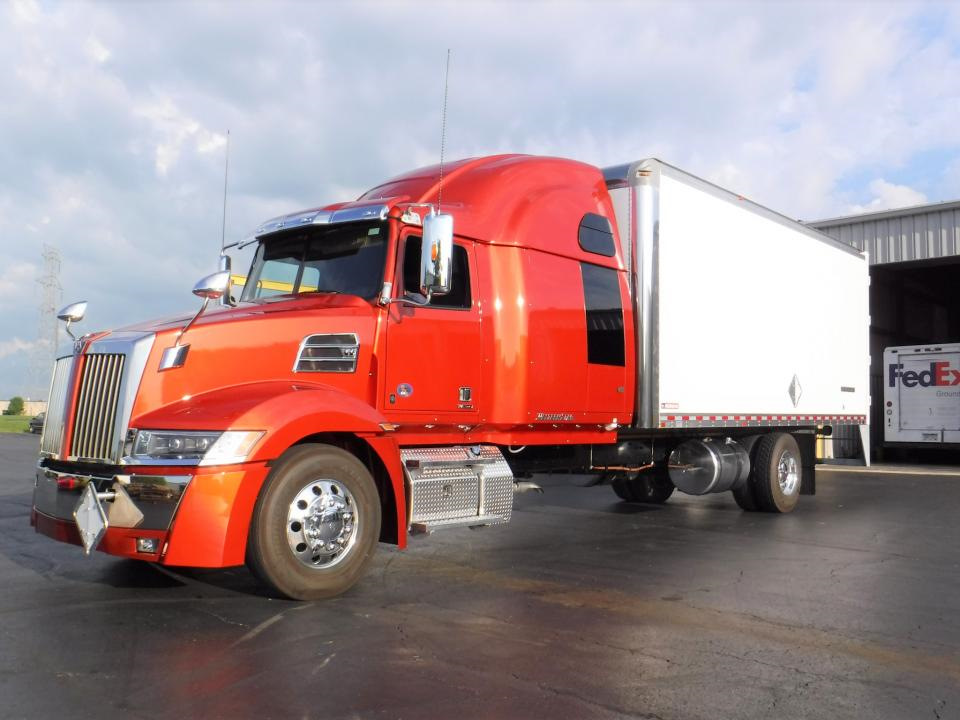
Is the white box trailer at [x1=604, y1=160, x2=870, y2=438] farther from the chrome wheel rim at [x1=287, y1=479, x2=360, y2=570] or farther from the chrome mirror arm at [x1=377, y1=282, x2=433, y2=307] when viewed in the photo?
the chrome wheel rim at [x1=287, y1=479, x2=360, y2=570]

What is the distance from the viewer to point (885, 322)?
2753 centimetres

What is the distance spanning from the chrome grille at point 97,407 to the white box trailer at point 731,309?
501 cm

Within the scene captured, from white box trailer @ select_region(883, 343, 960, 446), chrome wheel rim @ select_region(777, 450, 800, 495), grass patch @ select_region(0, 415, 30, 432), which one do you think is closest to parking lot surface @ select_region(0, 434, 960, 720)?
chrome wheel rim @ select_region(777, 450, 800, 495)

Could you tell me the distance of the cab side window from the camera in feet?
21.1

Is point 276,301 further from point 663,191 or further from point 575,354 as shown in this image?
point 663,191

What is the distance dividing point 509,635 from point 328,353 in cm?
238

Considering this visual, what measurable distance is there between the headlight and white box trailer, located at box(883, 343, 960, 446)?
868 inches

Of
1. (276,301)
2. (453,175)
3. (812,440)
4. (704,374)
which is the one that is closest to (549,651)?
(276,301)

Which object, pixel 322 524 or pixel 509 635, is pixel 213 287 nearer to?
pixel 322 524

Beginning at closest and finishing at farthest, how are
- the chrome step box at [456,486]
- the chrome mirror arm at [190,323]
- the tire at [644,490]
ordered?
1. the chrome mirror arm at [190,323]
2. the chrome step box at [456,486]
3. the tire at [644,490]

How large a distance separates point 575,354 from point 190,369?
11.5 ft

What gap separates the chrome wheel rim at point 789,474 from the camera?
1118cm

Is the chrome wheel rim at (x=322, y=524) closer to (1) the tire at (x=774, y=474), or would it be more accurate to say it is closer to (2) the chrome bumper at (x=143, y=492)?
(2) the chrome bumper at (x=143, y=492)

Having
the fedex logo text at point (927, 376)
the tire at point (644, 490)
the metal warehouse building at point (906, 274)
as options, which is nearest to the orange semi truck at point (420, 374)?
the tire at point (644, 490)
